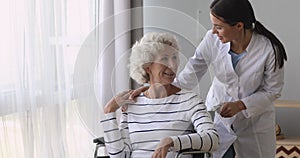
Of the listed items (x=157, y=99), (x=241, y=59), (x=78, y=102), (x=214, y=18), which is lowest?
(x=78, y=102)

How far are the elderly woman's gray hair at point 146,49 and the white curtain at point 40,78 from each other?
0.53 m

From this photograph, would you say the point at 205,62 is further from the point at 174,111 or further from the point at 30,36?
the point at 30,36

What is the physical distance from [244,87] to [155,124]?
1.48ft

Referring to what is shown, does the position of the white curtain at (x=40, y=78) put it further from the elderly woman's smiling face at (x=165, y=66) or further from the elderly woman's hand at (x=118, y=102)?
the elderly woman's smiling face at (x=165, y=66)

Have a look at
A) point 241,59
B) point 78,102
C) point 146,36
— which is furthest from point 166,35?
point 78,102

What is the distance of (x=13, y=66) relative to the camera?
6.41ft

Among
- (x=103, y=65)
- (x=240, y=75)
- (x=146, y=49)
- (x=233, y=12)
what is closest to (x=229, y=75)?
(x=240, y=75)

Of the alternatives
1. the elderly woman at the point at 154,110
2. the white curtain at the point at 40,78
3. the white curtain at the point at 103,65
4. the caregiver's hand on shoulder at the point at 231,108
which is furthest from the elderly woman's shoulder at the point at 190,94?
the white curtain at the point at 40,78

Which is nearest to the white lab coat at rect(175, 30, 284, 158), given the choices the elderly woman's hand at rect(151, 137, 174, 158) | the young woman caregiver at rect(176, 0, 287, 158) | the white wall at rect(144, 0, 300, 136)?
the young woman caregiver at rect(176, 0, 287, 158)

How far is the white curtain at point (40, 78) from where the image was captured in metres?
1.93

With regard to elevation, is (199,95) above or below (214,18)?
below

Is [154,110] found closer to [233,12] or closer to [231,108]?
[231,108]

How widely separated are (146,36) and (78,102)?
780 mm

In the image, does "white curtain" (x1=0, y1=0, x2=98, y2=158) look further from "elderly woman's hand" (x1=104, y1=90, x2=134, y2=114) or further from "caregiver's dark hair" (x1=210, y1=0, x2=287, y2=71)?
"caregiver's dark hair" (x1=210, y1=0, x2=287, y2=71)
